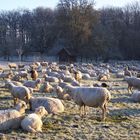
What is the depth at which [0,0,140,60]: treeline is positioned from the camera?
77.3 meters

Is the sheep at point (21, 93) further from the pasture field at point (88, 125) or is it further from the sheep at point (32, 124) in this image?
the sheep at point (32, 124)

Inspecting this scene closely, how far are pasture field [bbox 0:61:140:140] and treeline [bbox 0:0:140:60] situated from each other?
191ft

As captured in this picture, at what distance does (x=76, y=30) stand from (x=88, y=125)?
62.2m

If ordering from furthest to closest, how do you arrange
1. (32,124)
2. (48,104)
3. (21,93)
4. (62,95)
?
(62,95) < (21,93) < (48,104) < (32,124)

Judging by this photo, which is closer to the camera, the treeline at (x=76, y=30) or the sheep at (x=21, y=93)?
the sheep at (x=21, y=93)

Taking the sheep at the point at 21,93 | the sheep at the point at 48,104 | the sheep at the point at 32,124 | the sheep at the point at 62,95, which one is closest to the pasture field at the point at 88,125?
the sheep at the point at 32,124

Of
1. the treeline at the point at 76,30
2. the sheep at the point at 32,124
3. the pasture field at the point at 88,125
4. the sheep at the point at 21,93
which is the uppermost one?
the treeline at the point at 76,30

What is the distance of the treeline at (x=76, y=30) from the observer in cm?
7731

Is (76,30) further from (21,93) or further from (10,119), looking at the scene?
(10,119)

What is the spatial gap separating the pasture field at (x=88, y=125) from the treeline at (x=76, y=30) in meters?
58.2

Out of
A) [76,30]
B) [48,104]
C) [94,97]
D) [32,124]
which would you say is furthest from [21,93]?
[76,30]

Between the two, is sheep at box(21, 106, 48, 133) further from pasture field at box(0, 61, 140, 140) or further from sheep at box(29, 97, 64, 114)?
sheep at box(29, 97, 64, 114)

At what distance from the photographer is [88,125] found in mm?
14734

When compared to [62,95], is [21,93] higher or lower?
higher
